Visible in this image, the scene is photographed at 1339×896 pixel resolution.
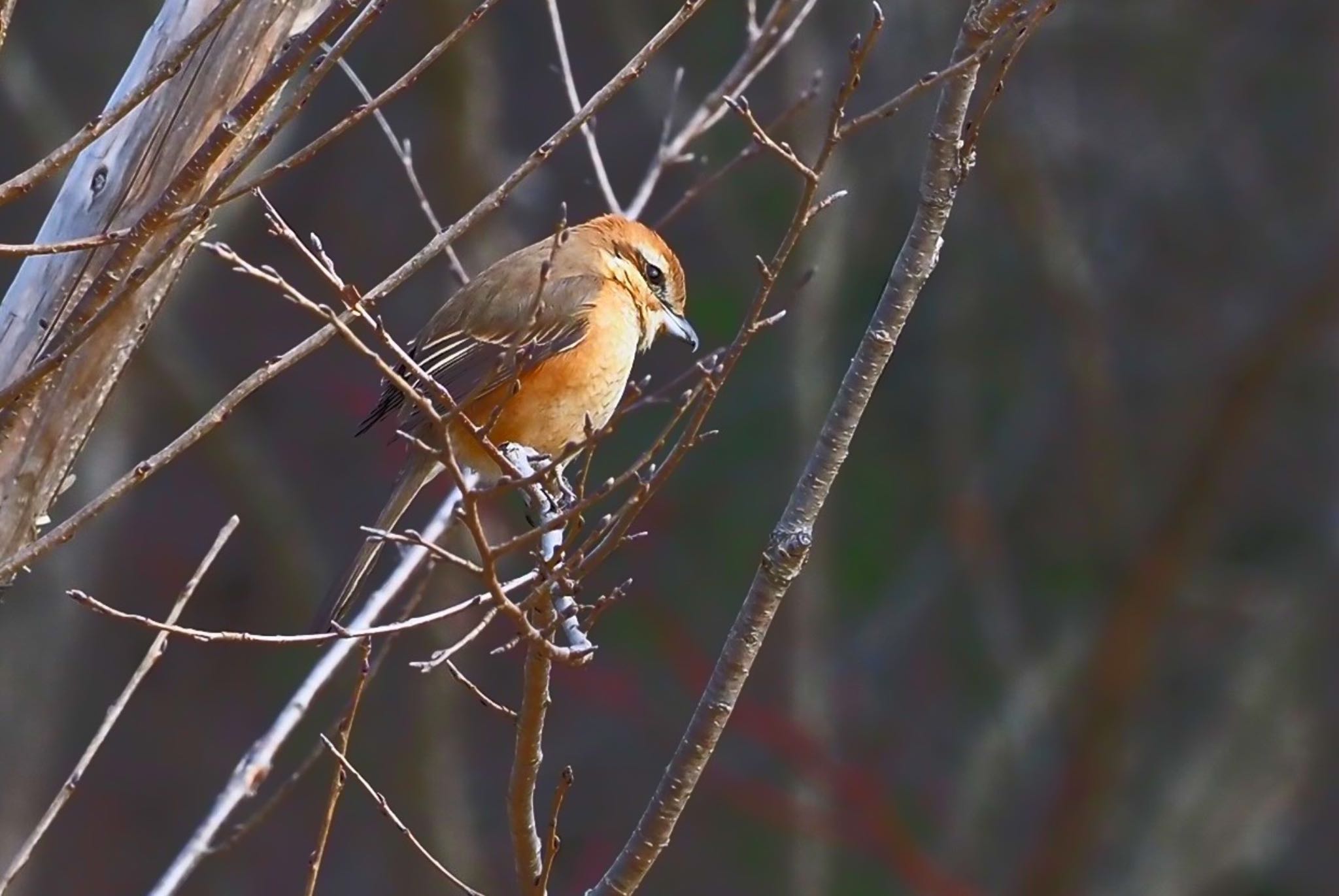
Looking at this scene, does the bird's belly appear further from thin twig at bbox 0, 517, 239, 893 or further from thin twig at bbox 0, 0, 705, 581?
thin twig at bbox 0, 0, 705, 581

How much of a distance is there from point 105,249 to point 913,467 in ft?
23.0

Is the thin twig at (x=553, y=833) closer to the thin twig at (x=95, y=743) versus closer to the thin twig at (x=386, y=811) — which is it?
the thin twig at (x=386, y=811)

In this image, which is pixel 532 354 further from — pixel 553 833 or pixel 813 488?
pixel 553 833

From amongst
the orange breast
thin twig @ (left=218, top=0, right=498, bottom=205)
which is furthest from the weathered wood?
the orange breast

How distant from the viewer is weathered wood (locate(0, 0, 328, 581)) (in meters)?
2.69

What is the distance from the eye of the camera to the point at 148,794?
1123 cm

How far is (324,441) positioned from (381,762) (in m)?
2.02

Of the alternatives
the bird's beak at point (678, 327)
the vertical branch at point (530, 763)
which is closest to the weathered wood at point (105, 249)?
the vertical branch at point (530, 763)

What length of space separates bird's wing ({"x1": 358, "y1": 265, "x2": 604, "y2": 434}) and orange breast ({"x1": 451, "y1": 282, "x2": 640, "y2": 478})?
40 millimetres

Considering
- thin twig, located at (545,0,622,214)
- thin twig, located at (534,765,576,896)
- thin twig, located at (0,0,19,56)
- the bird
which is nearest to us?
thin twig, located at (0,0,19,56)

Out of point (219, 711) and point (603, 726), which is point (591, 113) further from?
point (219, 711)

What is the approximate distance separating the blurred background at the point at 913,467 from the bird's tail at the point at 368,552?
2.65 meters

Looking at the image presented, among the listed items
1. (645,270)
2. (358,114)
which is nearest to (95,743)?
(358,114)

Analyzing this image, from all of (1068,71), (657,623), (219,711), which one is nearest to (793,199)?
(1068,71)
